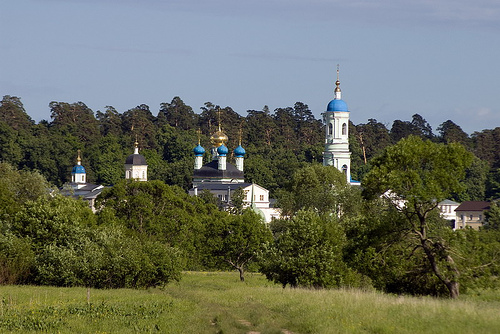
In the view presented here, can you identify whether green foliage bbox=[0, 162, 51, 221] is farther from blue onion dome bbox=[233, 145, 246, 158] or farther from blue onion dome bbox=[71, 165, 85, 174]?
blue onion dome bbox=[71, 165, 85, 174]

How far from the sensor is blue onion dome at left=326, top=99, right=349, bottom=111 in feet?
410

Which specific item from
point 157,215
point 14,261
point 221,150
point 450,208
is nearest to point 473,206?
point 450,208

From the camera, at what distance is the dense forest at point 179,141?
142125 millimetres

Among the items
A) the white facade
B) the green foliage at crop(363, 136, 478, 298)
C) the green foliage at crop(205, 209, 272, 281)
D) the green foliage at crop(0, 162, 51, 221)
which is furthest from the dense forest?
the green foliage at crop(363, 136, 478, 298)

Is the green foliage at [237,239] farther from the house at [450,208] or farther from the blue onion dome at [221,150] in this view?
the house at [450,208]

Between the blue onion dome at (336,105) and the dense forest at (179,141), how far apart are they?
52.6 feet

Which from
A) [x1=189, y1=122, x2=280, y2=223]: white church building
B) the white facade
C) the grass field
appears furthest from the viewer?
the white facade

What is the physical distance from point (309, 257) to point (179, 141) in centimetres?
12630

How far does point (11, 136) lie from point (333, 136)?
49695 mm

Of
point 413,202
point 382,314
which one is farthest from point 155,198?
point 382,314

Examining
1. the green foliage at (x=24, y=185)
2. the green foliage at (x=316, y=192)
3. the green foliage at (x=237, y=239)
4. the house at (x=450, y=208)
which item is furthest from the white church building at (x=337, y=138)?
the green foliage at (x=237, y=239)

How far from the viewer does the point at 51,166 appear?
151500 millimetres

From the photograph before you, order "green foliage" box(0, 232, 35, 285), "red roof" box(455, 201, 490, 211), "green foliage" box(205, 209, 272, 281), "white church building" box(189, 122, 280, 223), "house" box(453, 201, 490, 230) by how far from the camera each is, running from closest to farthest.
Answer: "green foliage" box(0, 232, 35, 285), "green foliage" box(205, 209, 272, 281), "white church building" box(189, 122, 280, 223), "house" box(453, 201, 490, 230), "red roof" box(455, 201, 490, 211)

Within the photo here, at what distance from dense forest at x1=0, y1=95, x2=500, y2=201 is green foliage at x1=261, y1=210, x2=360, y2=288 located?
93037 mm
